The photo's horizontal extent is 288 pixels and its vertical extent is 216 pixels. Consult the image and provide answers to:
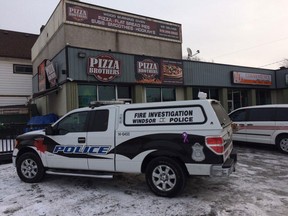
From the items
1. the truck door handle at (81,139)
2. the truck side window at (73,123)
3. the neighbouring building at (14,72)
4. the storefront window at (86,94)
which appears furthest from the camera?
the neighbouring building at (14,72)

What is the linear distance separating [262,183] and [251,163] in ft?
7.20

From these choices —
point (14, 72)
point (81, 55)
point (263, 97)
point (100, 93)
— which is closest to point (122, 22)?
point (81, 55)

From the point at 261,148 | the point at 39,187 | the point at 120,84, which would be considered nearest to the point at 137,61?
the point at 120,84

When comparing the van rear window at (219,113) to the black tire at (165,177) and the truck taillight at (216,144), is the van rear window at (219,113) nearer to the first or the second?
the truck taillight at (216,144)

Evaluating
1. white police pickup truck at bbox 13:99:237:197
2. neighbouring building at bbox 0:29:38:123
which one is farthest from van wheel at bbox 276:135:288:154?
neighbouring building at bbox 0:29:38:123

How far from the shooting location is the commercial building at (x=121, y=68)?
12633 mm

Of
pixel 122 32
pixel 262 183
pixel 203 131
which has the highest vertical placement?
pixel 122 32

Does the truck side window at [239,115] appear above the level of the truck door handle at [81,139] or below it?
above

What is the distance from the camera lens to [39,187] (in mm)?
6266

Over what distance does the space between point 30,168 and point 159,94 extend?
9.69 meters

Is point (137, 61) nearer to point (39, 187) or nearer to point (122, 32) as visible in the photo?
point (122, 32)

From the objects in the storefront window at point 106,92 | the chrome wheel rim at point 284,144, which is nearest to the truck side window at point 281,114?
the chrome wheel rim at point 284,144

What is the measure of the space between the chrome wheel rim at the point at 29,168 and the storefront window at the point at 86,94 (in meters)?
6.13

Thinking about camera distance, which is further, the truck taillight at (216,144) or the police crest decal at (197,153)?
the police crest decal at (197,153)
